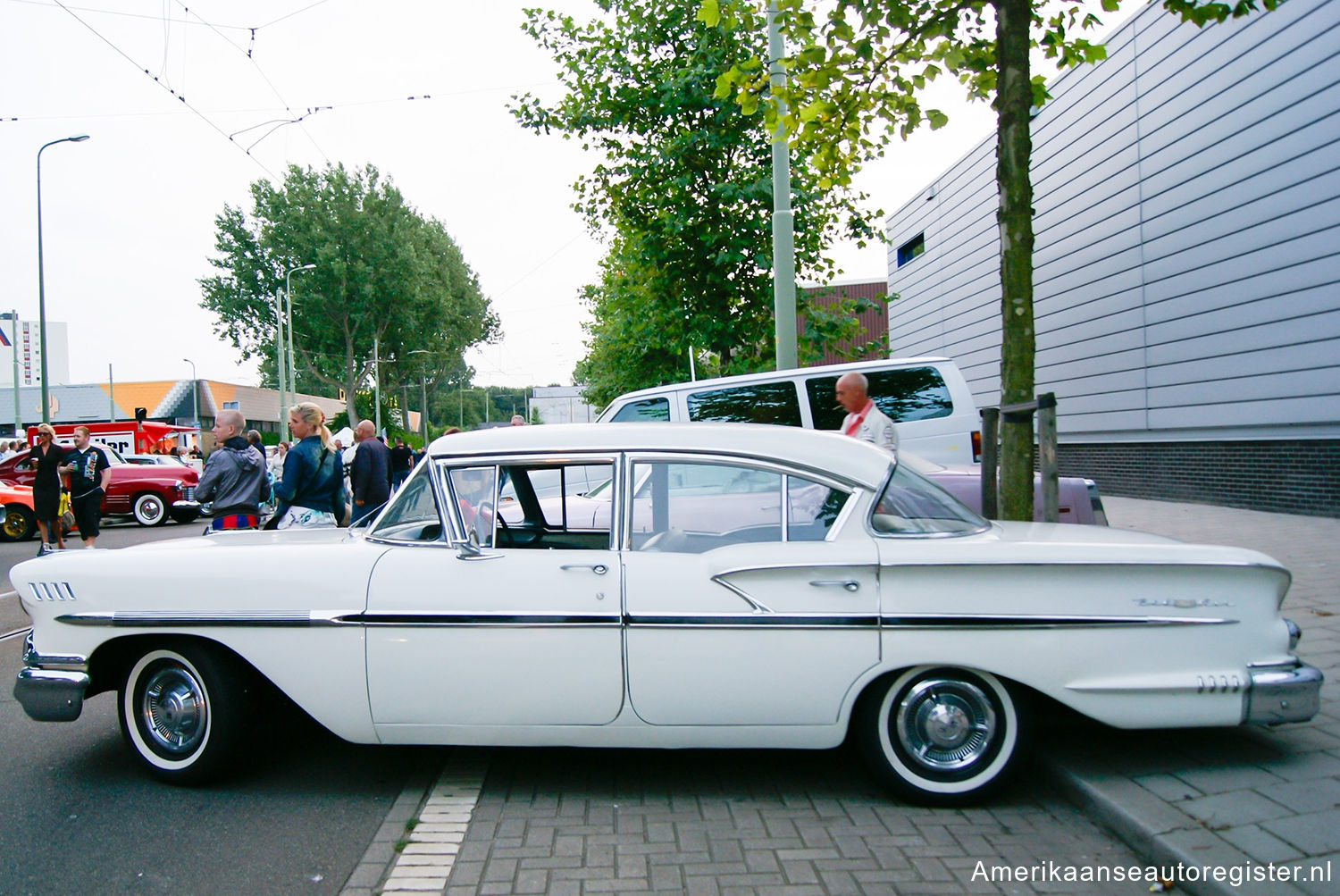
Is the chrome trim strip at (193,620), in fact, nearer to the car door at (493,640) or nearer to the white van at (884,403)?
the car door at (493,640)

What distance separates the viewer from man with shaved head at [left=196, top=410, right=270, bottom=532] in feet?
21.8

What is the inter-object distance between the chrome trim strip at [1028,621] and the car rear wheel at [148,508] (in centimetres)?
1868

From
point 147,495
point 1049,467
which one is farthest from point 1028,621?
point 147,495

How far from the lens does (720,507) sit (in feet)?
11.9

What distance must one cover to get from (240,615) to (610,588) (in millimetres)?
1497

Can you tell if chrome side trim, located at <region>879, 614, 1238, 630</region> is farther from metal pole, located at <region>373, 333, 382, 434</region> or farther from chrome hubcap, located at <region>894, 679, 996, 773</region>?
metal pole, located at <region>373, 333, 382, 434</region>

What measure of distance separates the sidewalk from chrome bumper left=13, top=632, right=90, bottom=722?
397 cm

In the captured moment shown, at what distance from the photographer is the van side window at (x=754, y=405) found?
763cm

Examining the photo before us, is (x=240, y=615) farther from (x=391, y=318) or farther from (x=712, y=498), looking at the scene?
(x=391, y=318)

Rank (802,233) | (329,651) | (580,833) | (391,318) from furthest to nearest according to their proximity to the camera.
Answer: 1. (391,318)
2. (802,233)
3. (329,651)
4. (580,833)

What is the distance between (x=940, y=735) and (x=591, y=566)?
1462 millimetres

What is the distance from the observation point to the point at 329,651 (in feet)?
11.7

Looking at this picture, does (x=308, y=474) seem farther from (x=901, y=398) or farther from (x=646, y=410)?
(x=901, y=398)

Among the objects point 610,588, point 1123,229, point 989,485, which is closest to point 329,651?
point 610,588
